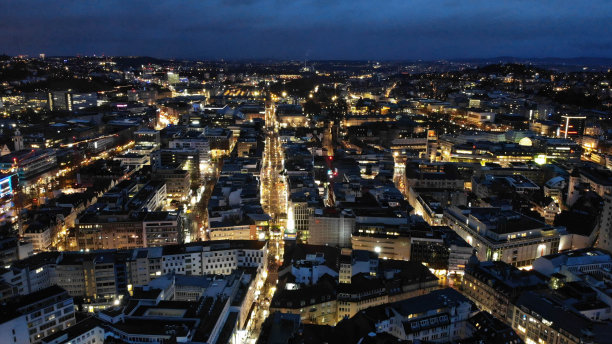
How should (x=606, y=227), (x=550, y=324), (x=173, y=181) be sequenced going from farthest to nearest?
(x=173, y=181) < (x=606, y=227) < (x=550, y=324)

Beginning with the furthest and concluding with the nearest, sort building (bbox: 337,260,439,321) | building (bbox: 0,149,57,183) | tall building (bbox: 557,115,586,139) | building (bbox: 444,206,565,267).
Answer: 1. tall building (bbox: 557,115,586,139)
2. building (bbox: 0,149,57,183)
3. building (bbox: 444,206,565,267)
4. building (bbox: 337,260,439,321)

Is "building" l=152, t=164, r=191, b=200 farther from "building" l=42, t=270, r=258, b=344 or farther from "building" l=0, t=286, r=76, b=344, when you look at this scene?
"building" l=0, t=286, r=76, b=344

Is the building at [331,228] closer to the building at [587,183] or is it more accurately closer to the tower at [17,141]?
the building at [587,183]

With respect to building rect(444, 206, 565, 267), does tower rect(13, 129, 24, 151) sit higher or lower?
higher

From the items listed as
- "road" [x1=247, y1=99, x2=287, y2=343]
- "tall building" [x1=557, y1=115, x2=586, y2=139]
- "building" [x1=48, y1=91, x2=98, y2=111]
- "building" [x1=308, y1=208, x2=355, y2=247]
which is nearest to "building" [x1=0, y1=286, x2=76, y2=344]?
"road" [x1=247, y1=99, x2=287, y2=343]

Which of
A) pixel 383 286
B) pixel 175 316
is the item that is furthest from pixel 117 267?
pixel 383 286

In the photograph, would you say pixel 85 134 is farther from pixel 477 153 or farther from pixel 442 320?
pixel 442 320

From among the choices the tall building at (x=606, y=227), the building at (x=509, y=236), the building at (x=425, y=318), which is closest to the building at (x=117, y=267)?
the building at (x=425, y=318)

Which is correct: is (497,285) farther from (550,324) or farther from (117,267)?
(117,267)

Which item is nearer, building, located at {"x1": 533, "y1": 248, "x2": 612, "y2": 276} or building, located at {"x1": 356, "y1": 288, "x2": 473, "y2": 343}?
building, located at {"x1": 356, "y1": 288, "x2": 473, "y2": 343}

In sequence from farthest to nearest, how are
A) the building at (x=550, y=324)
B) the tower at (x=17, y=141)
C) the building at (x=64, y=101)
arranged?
1. the building at (x=64, y=101)
2. the tower at (x=17, y=141)
3. the building at (x=550, y=324)
